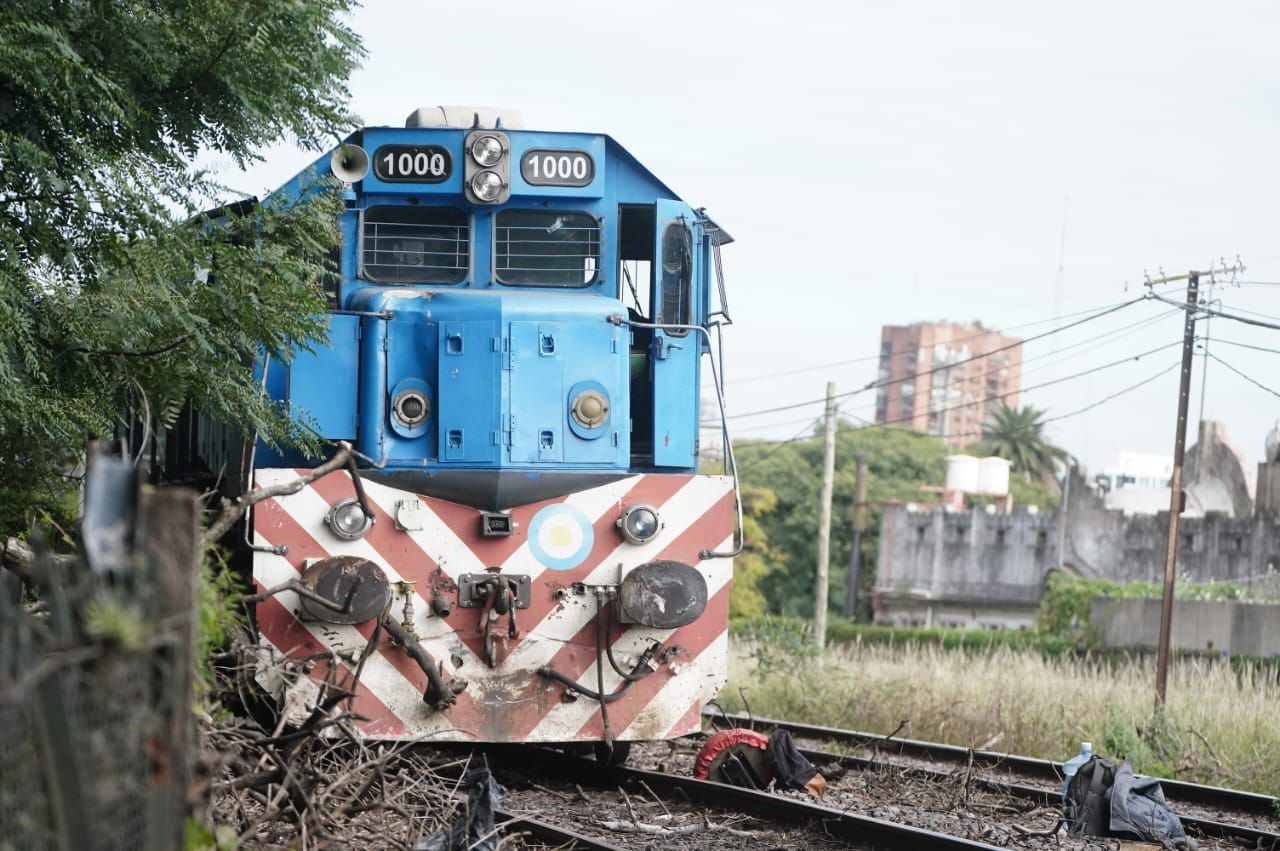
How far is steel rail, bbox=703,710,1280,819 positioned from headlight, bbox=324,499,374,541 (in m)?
3.11

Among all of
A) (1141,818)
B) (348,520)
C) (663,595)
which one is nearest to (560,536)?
(663,595)

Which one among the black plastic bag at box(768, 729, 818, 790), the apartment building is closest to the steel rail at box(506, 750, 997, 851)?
the black plastic bag at box(768, 729, 818, 790)

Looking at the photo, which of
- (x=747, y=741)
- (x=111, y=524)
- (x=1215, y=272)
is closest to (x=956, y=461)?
(x=1215, y=272)

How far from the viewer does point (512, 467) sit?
764cm

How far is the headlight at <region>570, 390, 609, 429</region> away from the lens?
25.5ft

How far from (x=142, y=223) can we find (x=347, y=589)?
6.37 ft

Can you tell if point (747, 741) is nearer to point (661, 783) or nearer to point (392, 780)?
point (661, 783)

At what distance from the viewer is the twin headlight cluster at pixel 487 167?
314 inches

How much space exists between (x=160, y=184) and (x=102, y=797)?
5.04 meters

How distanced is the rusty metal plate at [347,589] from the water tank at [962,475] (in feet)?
195

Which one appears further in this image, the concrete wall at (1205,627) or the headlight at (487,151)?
the concrete wall at (1205,627)

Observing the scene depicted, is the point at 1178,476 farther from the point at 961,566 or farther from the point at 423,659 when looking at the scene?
the point at 961,566

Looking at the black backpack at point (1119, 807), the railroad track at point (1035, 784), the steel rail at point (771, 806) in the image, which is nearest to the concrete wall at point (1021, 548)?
the railroad track at point (1035, 784)

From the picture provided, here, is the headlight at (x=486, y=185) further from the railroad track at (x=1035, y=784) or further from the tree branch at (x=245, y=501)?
the railroad track at (x=1035, y=784)
